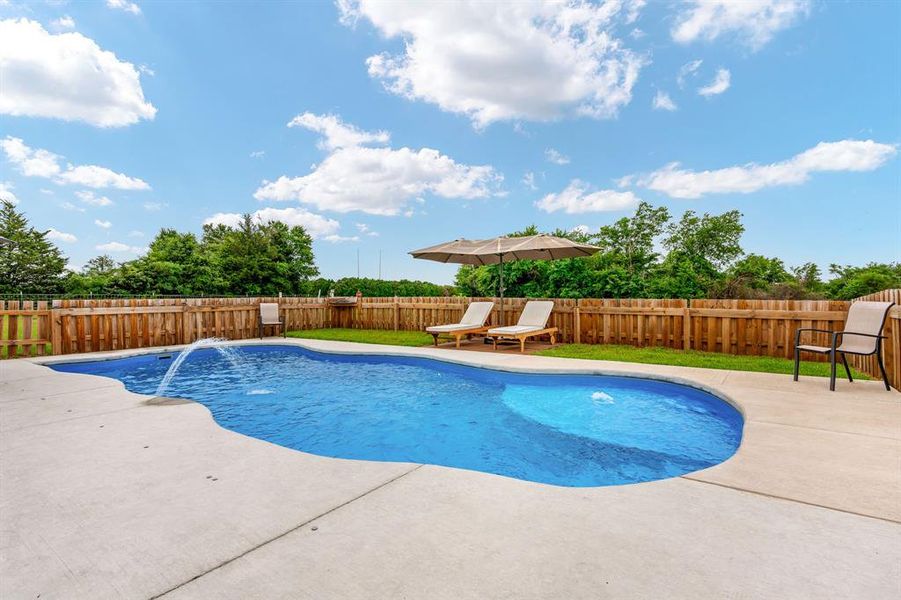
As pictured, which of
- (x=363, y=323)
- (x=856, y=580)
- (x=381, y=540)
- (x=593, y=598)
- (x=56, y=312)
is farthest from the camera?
(x=363, y=323)

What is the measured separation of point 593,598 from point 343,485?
1494 mm

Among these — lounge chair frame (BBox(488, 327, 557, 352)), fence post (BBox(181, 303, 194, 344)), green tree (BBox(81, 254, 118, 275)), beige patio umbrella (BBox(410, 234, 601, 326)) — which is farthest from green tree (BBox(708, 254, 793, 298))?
green tree (BBox(81, 254, 118, 275))

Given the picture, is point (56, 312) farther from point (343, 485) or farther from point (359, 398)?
point (343, 485)

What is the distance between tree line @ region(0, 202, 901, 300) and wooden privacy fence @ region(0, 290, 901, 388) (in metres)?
4.40

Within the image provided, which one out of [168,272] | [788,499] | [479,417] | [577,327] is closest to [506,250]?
[577,327]

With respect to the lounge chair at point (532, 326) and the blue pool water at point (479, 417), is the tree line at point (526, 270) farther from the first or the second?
the blue pool water at point (479, 417)

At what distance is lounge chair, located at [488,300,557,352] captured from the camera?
873 cm

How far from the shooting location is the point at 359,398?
5.59 metres

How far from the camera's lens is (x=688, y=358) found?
7.45m

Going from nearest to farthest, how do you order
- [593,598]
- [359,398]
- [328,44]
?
[593,598], [359,398], [328,44]

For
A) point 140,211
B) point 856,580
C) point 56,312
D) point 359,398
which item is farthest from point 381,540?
point 140,211

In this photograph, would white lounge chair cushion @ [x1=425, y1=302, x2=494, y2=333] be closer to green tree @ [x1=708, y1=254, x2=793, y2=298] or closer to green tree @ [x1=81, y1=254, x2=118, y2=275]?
green tree @ [x1=708, y1=254, x2=793, y2=298]

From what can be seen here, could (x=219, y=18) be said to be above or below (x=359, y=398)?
above

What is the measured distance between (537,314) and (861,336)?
18.1 feet
